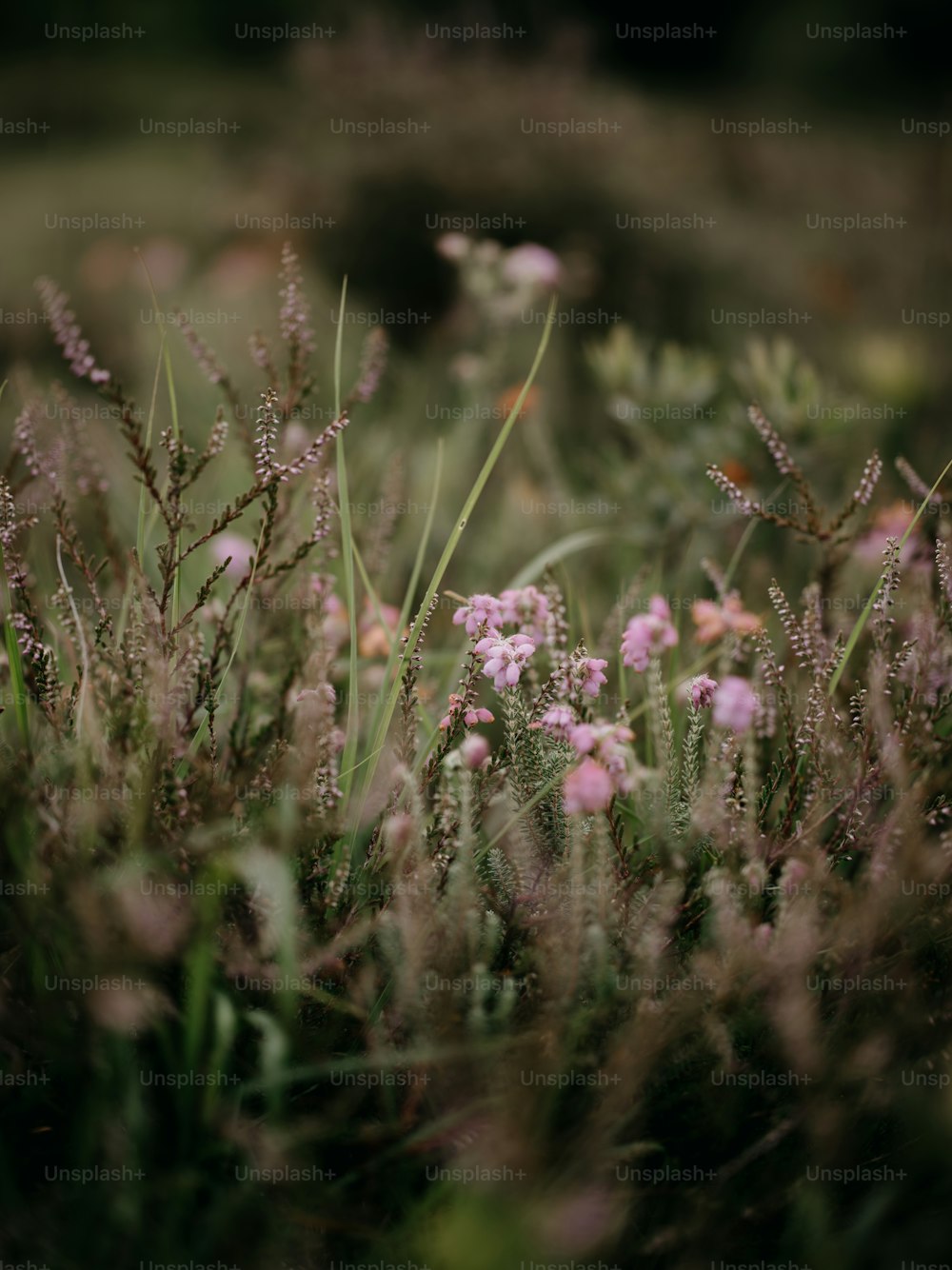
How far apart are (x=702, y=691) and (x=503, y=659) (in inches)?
12.7

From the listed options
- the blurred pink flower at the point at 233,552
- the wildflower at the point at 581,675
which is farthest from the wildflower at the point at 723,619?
the blurred pink flower at the point at 233,552

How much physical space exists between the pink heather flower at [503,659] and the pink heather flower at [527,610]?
0.53ft

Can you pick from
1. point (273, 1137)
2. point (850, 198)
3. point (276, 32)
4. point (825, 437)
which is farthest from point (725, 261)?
point (276, 32)

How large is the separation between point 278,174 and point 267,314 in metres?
1.31

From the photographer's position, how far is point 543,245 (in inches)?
201

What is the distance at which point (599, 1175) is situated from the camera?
1180mm

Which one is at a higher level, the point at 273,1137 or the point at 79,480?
the point at 79,480

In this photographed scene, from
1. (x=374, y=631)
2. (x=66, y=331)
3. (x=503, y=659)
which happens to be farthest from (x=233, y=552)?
(x=503, y=659)

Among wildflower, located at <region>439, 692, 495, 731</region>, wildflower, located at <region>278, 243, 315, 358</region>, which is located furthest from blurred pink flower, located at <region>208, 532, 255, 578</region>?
wildflower, located at <region>439, 692, 495, 731</region>

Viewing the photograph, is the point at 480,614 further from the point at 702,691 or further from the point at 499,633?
the point at 702,691

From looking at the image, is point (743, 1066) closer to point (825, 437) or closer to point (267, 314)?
point (825, 437)

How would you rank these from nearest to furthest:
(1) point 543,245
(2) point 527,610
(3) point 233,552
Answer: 1. (2) point 527,610
2. (3) point 233,552
3. (1) point 543,245

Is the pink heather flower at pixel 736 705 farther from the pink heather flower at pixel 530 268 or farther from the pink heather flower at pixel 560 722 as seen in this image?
the pink heather flower at pixel 530 268

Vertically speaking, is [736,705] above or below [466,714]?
above
